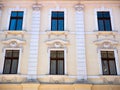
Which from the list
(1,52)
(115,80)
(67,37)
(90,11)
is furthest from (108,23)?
(1,52)

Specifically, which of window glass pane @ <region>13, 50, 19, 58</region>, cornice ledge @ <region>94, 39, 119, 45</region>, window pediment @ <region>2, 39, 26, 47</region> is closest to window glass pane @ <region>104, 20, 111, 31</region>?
cornice ledge @ <region>94, 39, 119, 45</region>

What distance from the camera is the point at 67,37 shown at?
14.1 m

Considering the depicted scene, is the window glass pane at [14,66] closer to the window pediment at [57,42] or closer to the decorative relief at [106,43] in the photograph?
the window pediment at [57,42]

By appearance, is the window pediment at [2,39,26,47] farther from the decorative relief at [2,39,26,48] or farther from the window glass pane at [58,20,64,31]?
the window glass pane at [58,20,64,31]

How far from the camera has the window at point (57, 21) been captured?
573 inches

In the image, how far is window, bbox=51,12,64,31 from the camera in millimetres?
14562

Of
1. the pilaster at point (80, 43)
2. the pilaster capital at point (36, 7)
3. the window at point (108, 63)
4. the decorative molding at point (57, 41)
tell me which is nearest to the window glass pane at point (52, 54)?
the decorative molding at point (57, 41)

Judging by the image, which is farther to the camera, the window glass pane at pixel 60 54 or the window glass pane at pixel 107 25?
the window glass pane at pixel 107 25

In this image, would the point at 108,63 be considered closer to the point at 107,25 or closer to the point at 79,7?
the point at 107,25

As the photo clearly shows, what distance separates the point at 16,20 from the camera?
14.8m

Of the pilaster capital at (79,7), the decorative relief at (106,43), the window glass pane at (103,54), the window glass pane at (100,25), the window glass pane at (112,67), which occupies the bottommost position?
the window glass pane at (112,67)

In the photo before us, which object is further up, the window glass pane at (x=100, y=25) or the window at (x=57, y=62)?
the window glass pane at (x=100, y=25)

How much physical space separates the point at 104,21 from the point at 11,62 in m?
7.10

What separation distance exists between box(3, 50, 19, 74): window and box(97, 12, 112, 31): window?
6.14 meters
